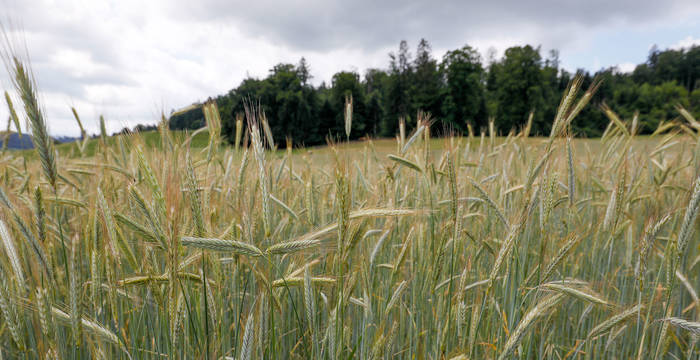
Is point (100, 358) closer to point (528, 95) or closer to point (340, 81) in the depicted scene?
point (340, 81)

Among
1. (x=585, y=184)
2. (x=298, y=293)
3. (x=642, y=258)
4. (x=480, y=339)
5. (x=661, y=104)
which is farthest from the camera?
(x=661, y=104)

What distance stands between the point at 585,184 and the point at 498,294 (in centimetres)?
265

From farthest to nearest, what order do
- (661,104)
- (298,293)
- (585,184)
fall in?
(661,104), (585,184), (298,293)

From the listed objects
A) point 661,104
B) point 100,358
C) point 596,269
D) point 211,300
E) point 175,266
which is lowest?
point 596,269

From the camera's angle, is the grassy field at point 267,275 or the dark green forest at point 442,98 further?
the dark green forest at point 442,98

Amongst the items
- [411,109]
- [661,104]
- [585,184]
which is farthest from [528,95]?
[585,184]

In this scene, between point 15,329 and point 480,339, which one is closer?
point 15,329

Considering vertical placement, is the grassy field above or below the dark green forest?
below

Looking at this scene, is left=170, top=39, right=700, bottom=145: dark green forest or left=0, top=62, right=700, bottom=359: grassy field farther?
left=170, top=39, right=700, bottom=145: dark green forest

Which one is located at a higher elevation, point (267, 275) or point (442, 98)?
point (442, 98)

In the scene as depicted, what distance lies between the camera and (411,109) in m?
55.0

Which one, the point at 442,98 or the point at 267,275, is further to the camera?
the point at 442,98

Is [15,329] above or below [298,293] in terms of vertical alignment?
above

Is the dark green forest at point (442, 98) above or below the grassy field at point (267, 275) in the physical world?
above
